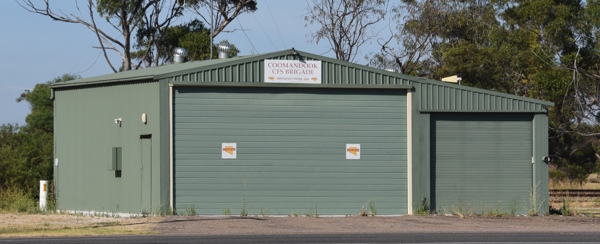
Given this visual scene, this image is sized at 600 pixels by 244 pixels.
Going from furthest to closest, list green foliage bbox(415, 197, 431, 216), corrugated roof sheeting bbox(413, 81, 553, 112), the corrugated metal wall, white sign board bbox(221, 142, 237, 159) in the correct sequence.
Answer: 1. corrugated roof sheeting bbox(413, 81, 553, 112)
2. green foliage bbox(415, 197, 431, 216)
3. the corrugated metal wall
4. white sign board bbox(221, 142, 237, 159)

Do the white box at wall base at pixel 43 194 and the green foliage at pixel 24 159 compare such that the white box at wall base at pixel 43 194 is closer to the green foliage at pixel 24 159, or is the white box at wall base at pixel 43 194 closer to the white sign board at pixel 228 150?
the green foliage at pixel 24 159

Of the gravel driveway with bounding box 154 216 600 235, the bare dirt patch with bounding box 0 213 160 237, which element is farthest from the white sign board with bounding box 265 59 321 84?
the bare dirt patch with bounding box 0 213 160 237

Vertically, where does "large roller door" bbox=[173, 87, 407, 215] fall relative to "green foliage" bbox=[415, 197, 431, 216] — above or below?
above

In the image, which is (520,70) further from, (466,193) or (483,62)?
(466,193)

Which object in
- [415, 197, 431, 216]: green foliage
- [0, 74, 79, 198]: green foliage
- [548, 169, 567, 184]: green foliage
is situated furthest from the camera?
[548, 169, 567, 184]: green foliage

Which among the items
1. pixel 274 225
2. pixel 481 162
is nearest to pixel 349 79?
pixel 481 162

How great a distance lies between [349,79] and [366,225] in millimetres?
4851

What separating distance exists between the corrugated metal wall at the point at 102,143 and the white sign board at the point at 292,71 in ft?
9.35

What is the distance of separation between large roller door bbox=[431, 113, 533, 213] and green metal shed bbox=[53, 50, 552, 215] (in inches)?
1.0

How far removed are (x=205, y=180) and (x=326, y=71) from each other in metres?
4.06

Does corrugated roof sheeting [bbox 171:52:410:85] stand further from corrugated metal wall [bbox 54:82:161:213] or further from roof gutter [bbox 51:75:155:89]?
corrugated metal wall [bbox 54:82:161:213]

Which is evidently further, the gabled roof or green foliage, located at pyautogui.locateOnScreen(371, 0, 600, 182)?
green foliage, located at pyautogui.locateOnScreen(371, 0, 600, 182)

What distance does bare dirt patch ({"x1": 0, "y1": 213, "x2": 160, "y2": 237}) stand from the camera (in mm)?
18531

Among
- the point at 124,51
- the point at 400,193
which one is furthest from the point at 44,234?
the point at 124,51
